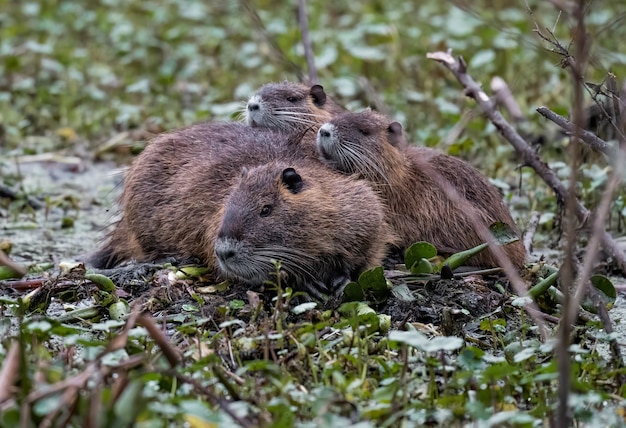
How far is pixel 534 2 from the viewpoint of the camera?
9.53 m

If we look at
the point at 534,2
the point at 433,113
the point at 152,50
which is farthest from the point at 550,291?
the point at 534,2

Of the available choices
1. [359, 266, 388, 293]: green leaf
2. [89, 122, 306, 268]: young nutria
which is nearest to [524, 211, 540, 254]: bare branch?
[359, 266, 388, 293]: green leaf

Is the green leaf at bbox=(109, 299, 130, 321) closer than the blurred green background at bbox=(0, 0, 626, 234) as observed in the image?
Yes

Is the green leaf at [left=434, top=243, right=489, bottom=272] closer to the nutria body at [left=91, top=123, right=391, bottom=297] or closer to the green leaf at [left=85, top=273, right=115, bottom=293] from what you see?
the nutria body at [left=91, top=123, right=391, bottom=297]

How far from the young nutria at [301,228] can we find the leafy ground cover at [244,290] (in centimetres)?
14

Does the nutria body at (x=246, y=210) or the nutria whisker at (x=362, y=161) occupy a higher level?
the nutria whisker at (x=362, y=161)

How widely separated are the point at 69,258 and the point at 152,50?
3719mm

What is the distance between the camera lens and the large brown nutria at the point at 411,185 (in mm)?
4238

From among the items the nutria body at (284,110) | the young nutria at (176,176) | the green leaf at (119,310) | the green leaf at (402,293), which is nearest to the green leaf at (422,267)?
the green leaf at (402,293)

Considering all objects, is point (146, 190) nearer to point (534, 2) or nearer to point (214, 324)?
point (214, 324)

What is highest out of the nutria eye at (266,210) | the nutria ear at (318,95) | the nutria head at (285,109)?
the nutria ear at (318,95)

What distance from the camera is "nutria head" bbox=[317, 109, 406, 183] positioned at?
13.8 ft

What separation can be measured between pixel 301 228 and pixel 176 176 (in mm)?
827

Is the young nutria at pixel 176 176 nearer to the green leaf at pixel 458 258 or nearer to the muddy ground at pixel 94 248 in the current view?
the muddy ground at pixel 94 248
